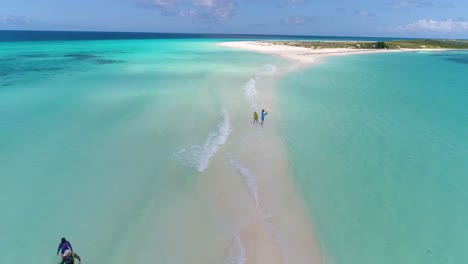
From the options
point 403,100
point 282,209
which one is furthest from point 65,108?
point 403,100

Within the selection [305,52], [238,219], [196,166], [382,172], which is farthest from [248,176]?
[305,52]

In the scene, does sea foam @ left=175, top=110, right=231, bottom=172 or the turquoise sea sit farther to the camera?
sea foam @ left=175, top=110, right=231, bottom=172

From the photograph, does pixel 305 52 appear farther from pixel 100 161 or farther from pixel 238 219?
pixel 238 219

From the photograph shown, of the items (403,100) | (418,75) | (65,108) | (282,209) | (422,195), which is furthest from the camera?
(418,75)

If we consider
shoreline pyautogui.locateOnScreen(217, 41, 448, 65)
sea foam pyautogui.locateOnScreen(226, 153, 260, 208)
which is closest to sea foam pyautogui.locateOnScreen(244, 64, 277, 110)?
sea foam pyautogui.locateOnScreen(226, 153, 260, 208)

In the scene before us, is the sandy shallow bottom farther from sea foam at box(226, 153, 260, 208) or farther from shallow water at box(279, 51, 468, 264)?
shallow water at box(279, 51, 468, 264)

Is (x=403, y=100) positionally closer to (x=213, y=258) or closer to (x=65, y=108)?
(x=213, y=258)

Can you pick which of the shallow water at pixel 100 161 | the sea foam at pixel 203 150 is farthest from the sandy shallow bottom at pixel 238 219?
the sea foam at pixel 203 150
